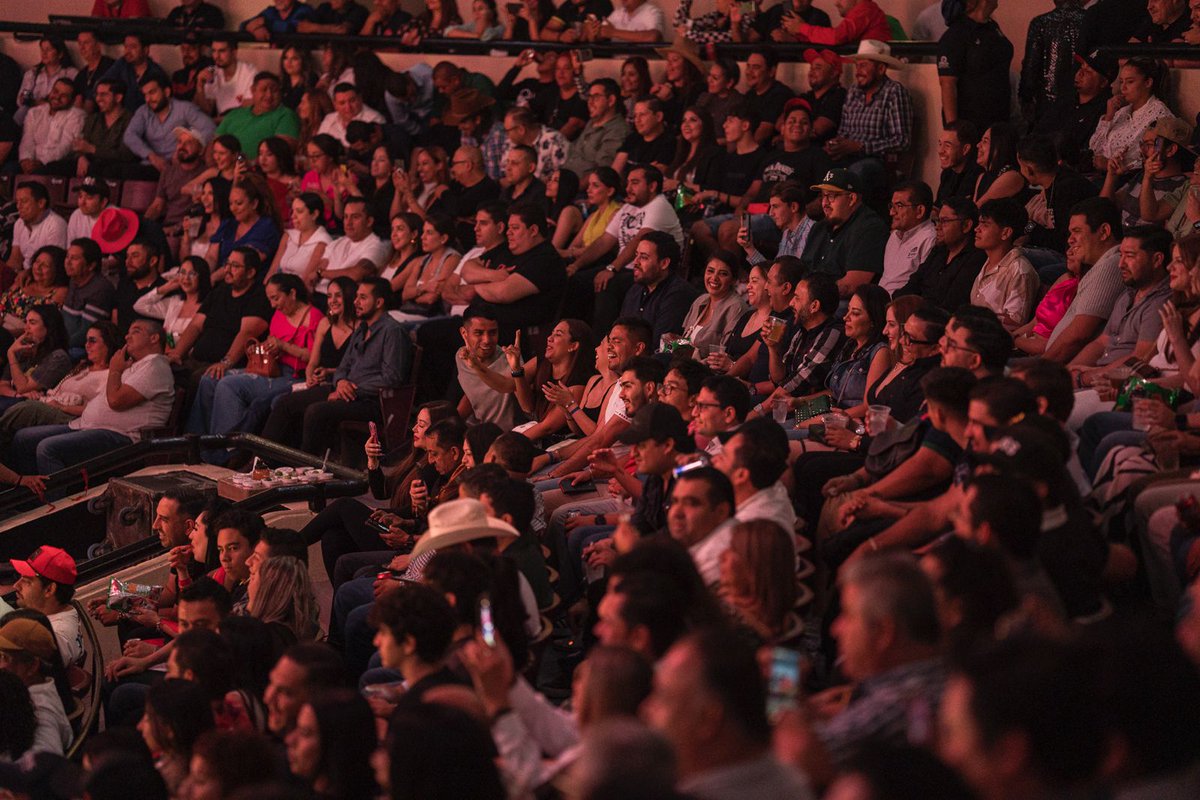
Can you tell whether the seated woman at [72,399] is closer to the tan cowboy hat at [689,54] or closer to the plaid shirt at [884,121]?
the tan cowboy hat at [689,54]

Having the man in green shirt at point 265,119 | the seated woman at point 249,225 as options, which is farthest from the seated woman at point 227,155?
the seated woman at point 249,225

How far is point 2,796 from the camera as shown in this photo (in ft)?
15.0

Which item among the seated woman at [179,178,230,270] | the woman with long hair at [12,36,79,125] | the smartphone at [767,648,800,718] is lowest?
the smartphone at [767,648,800,718]

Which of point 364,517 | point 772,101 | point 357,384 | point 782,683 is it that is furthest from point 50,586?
point 772,101

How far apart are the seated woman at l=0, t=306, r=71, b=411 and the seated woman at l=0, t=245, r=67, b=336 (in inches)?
19.3

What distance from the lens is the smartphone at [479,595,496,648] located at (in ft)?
13.1

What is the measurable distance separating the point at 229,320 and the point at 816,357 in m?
4.32

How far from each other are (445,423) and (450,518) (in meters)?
1.55

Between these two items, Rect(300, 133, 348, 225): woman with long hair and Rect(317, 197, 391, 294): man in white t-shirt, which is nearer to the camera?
Rect(317, 197, 391, 294): man in white t-shirt

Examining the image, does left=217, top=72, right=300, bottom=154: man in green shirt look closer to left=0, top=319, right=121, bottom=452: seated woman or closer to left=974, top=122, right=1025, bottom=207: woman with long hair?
left=0, top=319, right=121, bottom=452: seated woman

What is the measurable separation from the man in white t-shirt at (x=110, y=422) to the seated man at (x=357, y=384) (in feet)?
2.65

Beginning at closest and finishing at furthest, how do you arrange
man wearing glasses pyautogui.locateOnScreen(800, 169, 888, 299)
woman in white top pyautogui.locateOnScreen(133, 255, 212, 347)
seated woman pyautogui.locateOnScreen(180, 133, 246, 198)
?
1. man wearing glasses pyautogui.locateOnScreen(800, 169, 888, 299)
2. woman in white top pyautogui.locateOnScreen(133, 255, 212, 347)
3. seated woman pyautogui.locateOnScreen(180, 133, 246, 198)

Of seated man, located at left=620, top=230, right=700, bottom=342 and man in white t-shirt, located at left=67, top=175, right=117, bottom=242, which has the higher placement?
man in white t-shirt, located at left=67, top=175, right=117, bottom=242

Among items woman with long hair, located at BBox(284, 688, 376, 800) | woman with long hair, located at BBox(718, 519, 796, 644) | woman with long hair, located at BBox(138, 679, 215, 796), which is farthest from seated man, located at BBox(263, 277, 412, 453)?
woman with long hair, located at BBox(284, 688, 376, 800)
